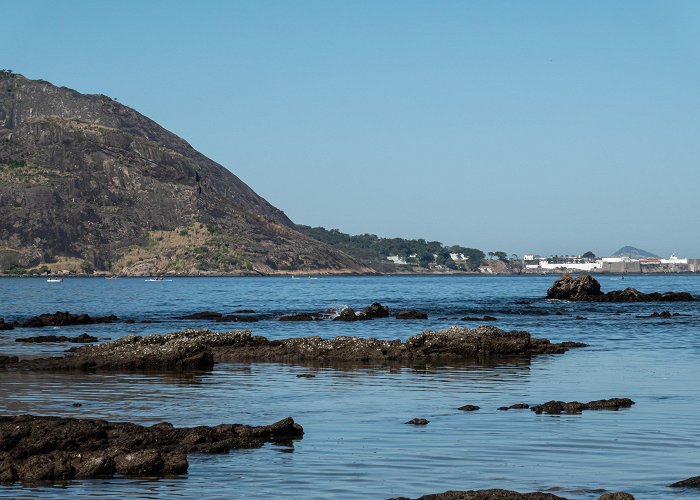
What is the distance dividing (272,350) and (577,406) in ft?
61.6

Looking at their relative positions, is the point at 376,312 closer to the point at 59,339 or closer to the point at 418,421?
the point at 59,339

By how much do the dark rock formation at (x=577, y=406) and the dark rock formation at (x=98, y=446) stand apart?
7.33 m

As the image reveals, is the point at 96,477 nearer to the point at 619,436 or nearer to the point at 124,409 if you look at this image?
the point at 124,409

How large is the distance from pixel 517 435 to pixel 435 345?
18938 mm

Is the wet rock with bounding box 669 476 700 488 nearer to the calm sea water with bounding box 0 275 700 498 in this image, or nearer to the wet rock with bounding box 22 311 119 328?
the calm sea water with bounding box 0 275 700 498

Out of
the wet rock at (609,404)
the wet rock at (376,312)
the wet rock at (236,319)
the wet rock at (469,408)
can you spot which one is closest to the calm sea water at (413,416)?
the wet rock at (469,408)

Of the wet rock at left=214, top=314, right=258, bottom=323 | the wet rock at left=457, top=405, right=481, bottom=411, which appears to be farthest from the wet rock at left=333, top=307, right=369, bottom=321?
the wet rock at left=457, top=405, right=481, bottom=411

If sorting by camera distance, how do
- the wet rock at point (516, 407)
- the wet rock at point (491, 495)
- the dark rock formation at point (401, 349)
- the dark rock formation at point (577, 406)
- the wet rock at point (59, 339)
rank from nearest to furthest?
the wet rock at point (491, 495) < the dark rock formation at point (577, 406) < the wet rock at point (516, 407) < the dark rock formation at point (401, 349) < the wet rock at point (59, 339)

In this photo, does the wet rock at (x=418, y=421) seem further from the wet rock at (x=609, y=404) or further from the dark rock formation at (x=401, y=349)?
the dark rock formation at (x=401, y=349)

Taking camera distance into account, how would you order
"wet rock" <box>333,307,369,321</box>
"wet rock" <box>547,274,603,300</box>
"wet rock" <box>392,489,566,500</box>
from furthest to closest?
"wet rock" <box>547,274,603,300</box> → "wet rock" <box>333,307,369,321</box> → "wet rock" <box>392,489,566,500</box>

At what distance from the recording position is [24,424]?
17844 millimetres

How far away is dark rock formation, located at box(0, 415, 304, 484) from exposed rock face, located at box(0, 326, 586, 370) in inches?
631

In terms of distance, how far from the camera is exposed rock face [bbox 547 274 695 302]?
106 meters

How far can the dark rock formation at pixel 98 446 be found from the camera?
53.7 ft
